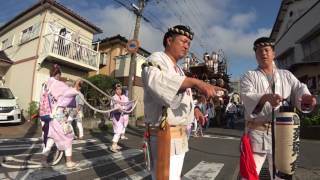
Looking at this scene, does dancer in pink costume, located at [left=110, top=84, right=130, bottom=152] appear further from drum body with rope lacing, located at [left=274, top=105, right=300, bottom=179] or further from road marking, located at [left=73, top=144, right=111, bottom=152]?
drum body with rope lacing, located at [left=274, top=105, right=300, bottom=179]

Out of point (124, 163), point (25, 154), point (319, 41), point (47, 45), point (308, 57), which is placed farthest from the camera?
point (308, 57)

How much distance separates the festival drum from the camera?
323 cm

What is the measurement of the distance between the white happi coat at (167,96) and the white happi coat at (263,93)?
788mm

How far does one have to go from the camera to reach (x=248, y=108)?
3635 millimetres

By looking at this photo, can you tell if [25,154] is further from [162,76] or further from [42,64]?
[42,64]

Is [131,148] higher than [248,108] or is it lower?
lower

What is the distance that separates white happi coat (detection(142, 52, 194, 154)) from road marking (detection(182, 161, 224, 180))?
3.57 m

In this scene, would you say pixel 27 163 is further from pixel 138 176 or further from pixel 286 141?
pixel 286 141

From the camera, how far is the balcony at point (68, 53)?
64.4ft

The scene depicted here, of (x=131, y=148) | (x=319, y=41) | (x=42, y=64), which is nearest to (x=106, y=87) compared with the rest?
(x=42, y=64)

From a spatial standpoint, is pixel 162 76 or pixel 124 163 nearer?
pixel 162 76

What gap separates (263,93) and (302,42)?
2246 cm

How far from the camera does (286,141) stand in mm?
3242

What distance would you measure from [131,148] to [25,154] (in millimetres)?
3029
